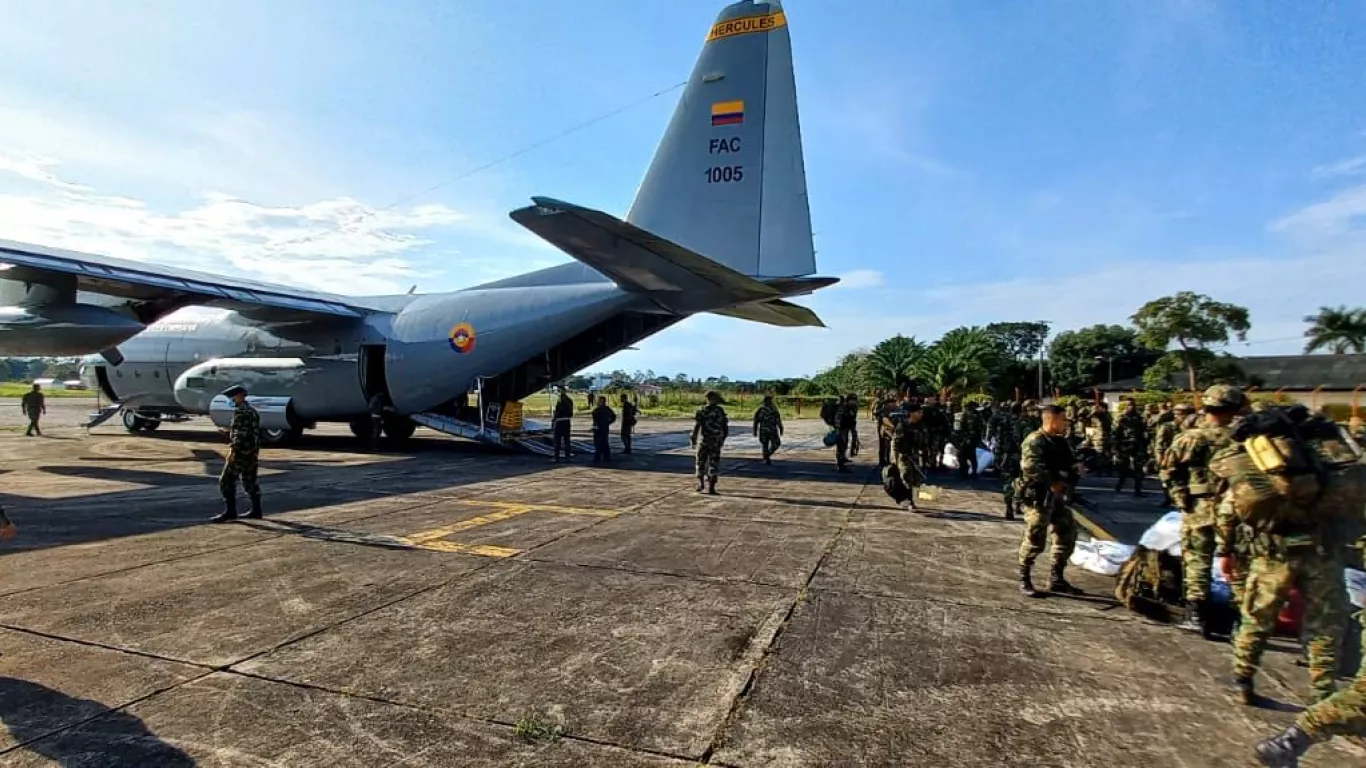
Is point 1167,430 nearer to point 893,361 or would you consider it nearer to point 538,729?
point 538,729

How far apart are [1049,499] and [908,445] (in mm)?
4302

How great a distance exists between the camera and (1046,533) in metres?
5.92

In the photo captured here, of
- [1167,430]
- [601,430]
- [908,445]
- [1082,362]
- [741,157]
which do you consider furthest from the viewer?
[1082,362]

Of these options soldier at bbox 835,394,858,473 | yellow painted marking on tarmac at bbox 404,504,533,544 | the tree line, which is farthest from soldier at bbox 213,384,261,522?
the tree line

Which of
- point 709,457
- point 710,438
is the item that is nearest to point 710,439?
point 710,438

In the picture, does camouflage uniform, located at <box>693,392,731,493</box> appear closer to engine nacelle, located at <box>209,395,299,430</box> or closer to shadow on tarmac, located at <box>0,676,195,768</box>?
shadow on tarmac, located at <box>0,676,195,768</box>

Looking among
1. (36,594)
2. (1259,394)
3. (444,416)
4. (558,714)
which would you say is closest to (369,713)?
(558,714)

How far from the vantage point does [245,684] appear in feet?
13.3

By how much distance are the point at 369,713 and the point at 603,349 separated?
14350 millimetres

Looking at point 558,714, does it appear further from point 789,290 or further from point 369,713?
point 789,290

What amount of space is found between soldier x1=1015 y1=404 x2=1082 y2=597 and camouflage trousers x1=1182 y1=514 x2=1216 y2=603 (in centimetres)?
89

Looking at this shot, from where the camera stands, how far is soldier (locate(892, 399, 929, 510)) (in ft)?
32.7

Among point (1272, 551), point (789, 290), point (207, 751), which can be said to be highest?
point (789, 290)

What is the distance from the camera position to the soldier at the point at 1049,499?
19.3ft
